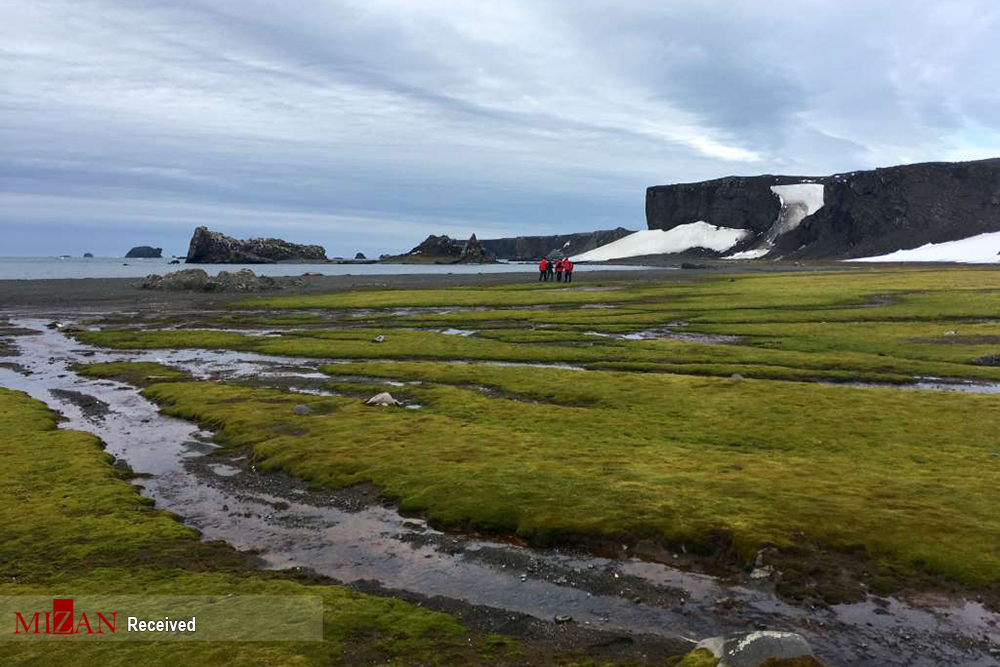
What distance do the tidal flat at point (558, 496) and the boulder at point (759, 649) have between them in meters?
0.86

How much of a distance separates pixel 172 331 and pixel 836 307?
61.6 metres

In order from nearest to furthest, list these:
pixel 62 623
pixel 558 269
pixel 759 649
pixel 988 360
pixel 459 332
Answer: pixel 759 649 < pixel 62 623 < pixel 988 360 < pixel 459 332 < pixel 558 269

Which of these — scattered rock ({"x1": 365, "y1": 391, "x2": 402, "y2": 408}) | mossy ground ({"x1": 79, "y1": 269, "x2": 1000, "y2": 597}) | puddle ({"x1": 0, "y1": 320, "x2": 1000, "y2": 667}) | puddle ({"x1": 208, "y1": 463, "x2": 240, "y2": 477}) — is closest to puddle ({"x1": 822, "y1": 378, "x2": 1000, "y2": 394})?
mossy ground ({"x1": 79, "y1": 269, "x2": 1000, "y2": 597})

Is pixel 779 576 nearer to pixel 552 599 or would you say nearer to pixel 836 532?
pixel 836 532

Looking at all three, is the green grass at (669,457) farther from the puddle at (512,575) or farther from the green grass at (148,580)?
the green grass at (148,580)

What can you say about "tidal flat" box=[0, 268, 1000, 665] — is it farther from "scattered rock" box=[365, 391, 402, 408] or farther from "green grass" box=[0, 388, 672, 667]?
"scattered rock" box=[365, 391, 402, 408]

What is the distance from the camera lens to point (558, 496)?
18750mm

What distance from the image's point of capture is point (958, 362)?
132 feet

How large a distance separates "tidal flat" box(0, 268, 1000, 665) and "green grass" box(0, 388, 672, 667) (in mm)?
77

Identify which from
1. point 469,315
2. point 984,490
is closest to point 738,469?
point 984,490

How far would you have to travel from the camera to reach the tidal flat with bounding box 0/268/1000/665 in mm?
13070

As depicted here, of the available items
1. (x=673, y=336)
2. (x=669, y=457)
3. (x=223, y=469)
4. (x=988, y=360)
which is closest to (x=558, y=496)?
(x=669, y=457)

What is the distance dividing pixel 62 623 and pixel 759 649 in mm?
11269

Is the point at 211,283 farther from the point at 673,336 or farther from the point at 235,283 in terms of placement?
the point at 673,336
